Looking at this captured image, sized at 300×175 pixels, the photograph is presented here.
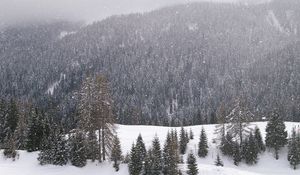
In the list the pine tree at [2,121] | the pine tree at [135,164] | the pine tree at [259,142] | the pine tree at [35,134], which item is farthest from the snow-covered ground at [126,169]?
the pine tree at [2,121]

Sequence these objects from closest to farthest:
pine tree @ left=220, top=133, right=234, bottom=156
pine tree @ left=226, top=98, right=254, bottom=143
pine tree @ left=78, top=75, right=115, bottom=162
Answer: pine tree @ left=78, top=75, right=115, bottom=162 → pine tree @ left=220, top=133, right=234, bottom=156 → pine tree @ left=226, top=98, right=254, bottom=143

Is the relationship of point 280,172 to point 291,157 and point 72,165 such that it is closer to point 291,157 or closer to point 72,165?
point 291,157

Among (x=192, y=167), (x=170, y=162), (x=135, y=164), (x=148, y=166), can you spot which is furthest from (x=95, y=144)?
(x=192, y=167)

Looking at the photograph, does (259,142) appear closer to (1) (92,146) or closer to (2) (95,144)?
(2) (95,144)

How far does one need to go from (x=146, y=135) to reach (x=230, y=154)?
19.1 meters

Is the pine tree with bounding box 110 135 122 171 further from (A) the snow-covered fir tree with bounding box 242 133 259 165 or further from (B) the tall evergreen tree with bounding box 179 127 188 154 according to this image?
(A) the snow-covered fir tree with bounding box 242 133 259 165

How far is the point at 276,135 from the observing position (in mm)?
82000

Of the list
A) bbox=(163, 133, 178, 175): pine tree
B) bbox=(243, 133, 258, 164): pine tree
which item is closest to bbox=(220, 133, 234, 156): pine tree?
bbox=(243, 133, 258, 164): pine tree

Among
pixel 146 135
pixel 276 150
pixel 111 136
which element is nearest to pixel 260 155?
pixel 276 150

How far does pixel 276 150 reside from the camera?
81.9 metres

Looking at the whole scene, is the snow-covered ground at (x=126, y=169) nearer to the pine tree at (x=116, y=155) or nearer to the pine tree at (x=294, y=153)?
the pine tree at (x=116, y=155)

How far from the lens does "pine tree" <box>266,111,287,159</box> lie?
81875 mm

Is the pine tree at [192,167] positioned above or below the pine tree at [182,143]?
below

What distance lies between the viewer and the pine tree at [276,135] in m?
81.9
